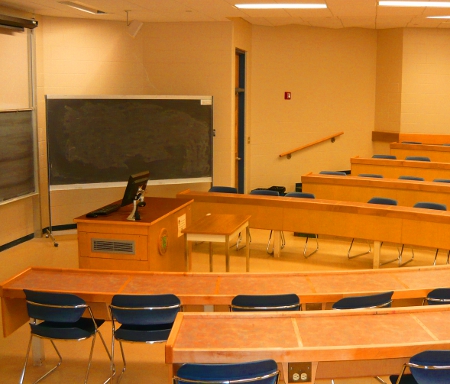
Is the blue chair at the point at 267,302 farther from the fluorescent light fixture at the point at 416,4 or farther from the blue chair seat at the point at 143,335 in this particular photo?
the fluorescent light fixture at the point at 416,4

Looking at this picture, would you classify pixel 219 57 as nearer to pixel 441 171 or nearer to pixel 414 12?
pixel 414 12

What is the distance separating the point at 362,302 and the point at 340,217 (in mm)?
3744

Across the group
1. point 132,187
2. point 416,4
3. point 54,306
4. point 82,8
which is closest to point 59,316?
point 54,306

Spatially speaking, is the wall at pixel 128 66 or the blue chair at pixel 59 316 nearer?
the blue chair at pixel 59 316

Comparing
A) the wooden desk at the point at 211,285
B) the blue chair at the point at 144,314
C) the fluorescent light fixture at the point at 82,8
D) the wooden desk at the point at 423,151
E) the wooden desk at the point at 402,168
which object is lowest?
the blue chair at the point at 144,314

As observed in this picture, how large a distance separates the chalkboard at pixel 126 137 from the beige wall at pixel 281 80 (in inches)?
22.9

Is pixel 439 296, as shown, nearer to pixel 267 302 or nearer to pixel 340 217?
pixel 267 302

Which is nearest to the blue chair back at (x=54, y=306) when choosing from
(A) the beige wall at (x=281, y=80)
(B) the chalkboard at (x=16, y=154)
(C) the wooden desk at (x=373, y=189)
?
(B) the chalkboard at (x=16, y=154)

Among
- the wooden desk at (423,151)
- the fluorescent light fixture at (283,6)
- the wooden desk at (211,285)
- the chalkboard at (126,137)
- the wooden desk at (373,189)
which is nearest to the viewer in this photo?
the wooden desk at (211,285)

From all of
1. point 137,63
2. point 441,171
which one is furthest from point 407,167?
point 137,63

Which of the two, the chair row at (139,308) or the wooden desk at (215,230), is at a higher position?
the wooden desk at (215,230)

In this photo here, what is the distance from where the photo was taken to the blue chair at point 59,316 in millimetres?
4316

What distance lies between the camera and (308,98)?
1242cm

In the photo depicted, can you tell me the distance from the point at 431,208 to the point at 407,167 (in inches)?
105
